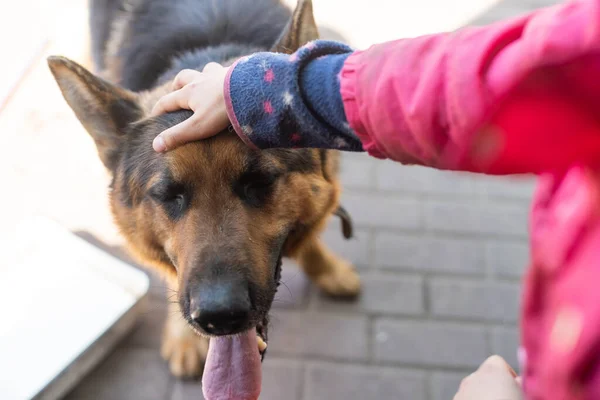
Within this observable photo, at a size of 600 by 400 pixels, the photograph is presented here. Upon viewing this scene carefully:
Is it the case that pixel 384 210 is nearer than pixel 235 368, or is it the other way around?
pixel 235 368

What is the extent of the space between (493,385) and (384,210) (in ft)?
5.81

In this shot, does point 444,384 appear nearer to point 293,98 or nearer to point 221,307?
point 221,307

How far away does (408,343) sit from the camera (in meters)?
2.71

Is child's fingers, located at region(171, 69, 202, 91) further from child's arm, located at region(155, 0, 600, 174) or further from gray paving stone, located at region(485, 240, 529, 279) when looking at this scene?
gray paving stone, located at region(485, 240, 529, 279)

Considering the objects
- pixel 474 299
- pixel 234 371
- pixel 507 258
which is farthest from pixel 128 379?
pixel 507 258

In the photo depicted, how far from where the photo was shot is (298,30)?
189 cm

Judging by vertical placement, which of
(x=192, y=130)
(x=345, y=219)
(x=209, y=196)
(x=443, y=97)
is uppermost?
(x=443, y=97)

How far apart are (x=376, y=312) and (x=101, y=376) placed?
1.48m

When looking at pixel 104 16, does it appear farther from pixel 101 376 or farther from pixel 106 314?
pixel 101 376

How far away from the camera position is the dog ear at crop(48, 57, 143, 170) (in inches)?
73.0

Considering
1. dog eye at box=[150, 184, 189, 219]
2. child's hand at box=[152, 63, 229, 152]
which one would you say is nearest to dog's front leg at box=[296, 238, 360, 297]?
dog eye at box=[150, 184, 189, 219]

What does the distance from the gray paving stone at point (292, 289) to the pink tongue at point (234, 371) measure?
2.81ft

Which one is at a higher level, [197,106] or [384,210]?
[197,106]

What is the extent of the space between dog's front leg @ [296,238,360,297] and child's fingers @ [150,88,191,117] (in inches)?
49.8
